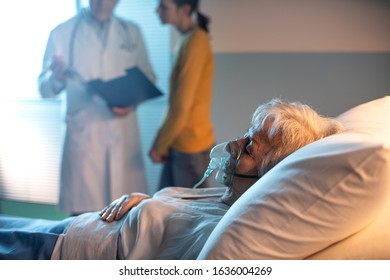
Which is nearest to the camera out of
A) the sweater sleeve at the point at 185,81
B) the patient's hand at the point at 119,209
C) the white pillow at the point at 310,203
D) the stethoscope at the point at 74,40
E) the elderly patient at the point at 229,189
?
the white pillow at the point at 310,203

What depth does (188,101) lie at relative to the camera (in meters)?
2.15

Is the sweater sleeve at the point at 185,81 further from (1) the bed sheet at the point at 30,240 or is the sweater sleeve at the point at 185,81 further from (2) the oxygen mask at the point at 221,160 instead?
(1) the bed sheet at the point at 30,240

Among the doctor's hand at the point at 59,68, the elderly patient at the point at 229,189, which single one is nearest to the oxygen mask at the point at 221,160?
the elderly patient at the point at 229,189

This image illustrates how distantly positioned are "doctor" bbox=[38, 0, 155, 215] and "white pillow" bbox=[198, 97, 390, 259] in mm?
1516

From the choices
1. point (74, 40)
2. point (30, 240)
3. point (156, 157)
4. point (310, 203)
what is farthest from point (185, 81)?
point (310, 203)

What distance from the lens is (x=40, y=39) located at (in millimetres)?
2428

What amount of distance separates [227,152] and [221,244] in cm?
47

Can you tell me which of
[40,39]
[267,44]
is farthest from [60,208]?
[267,44]

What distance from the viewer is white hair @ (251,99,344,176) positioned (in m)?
1.14

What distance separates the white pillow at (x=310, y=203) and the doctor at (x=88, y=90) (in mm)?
1516

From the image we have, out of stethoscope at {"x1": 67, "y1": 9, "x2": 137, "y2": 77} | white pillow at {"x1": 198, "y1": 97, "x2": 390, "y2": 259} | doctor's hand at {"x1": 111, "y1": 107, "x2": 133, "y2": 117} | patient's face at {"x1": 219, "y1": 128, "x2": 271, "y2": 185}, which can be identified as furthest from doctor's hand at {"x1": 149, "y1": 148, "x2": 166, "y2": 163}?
white pillow at {"x1": 198, "y1": 97, "x2": 390, "y2": 259}

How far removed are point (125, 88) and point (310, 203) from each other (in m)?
1.62

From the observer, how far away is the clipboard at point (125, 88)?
88.7 inches
